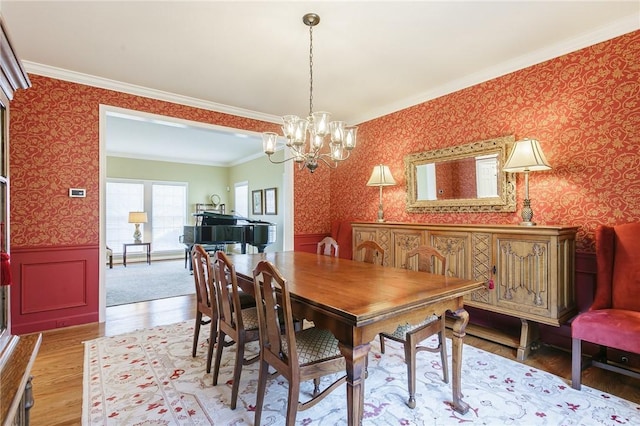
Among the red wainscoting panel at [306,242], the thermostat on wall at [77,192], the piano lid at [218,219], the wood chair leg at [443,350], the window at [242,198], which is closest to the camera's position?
the wood chair leg at [443,350]

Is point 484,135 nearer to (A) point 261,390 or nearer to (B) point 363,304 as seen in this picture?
(B) point 363,304

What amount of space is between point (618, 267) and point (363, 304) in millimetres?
2139

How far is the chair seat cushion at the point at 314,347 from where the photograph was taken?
1.67 metres

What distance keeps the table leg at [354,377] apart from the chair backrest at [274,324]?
10.6 inches

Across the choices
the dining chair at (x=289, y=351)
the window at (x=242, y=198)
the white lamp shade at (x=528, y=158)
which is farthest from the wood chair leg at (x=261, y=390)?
the window at (x=242, y=198)

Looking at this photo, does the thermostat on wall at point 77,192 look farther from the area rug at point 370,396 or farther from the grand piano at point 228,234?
the grand piano at point 228,234

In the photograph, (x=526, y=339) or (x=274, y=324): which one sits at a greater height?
(x=274, y=324)

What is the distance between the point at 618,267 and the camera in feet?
7.76

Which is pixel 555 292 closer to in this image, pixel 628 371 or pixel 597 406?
pixel 628 371

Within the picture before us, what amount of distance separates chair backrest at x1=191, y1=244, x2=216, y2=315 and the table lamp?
18.9 feet

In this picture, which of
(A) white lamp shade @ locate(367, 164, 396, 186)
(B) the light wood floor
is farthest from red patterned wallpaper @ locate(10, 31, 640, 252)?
(B) the light wood floor

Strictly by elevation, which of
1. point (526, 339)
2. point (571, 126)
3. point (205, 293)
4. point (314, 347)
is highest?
point (571, 126)

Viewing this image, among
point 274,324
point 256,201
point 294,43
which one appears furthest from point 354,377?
point 256,201

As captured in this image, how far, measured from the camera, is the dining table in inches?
57.7
